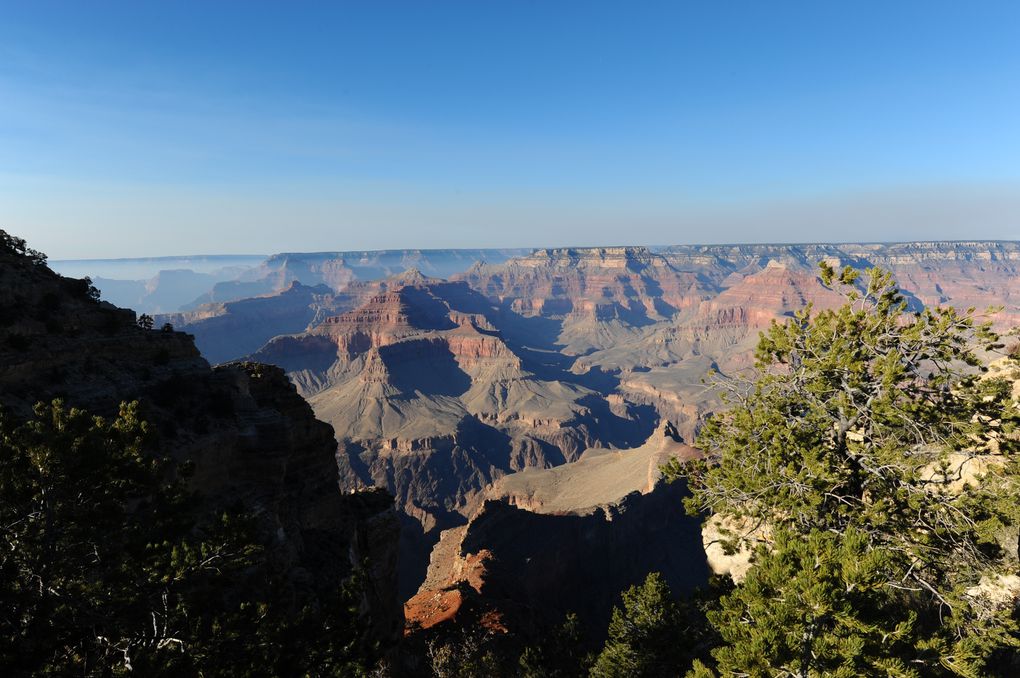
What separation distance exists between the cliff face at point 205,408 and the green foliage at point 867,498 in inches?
553

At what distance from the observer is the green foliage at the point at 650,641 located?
792 inches

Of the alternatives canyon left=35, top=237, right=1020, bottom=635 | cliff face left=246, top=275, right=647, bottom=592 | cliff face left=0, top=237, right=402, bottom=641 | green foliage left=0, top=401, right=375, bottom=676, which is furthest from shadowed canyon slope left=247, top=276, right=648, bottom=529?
green foliage left=0, top=401, right=375, bottom=676

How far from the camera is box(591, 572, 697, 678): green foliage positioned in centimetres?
2011

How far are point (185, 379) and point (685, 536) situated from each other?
6684 centimetres

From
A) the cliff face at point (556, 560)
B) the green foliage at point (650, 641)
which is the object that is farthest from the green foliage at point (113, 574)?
the cliff face at point (556, 560)

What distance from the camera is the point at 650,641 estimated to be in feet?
69.1

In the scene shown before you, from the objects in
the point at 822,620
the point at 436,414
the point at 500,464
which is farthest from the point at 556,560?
the point at 436,414

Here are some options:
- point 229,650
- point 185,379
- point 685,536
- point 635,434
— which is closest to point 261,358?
point 635,434

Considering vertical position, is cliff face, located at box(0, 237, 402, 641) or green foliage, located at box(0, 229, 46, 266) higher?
green foliage, located at box(0, 229, 46, 266)

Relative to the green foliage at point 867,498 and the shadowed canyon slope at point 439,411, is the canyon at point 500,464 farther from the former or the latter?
the green foliage at point 867,498

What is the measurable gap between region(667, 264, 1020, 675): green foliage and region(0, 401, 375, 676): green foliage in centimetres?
1038

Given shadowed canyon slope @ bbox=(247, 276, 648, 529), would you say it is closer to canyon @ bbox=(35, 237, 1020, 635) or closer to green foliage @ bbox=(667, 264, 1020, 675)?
canyon @ bbox=(35, 237, 1020, 635)

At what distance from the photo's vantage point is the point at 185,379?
23250 millimetres

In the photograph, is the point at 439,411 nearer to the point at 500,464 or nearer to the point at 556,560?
the point at 500,464
